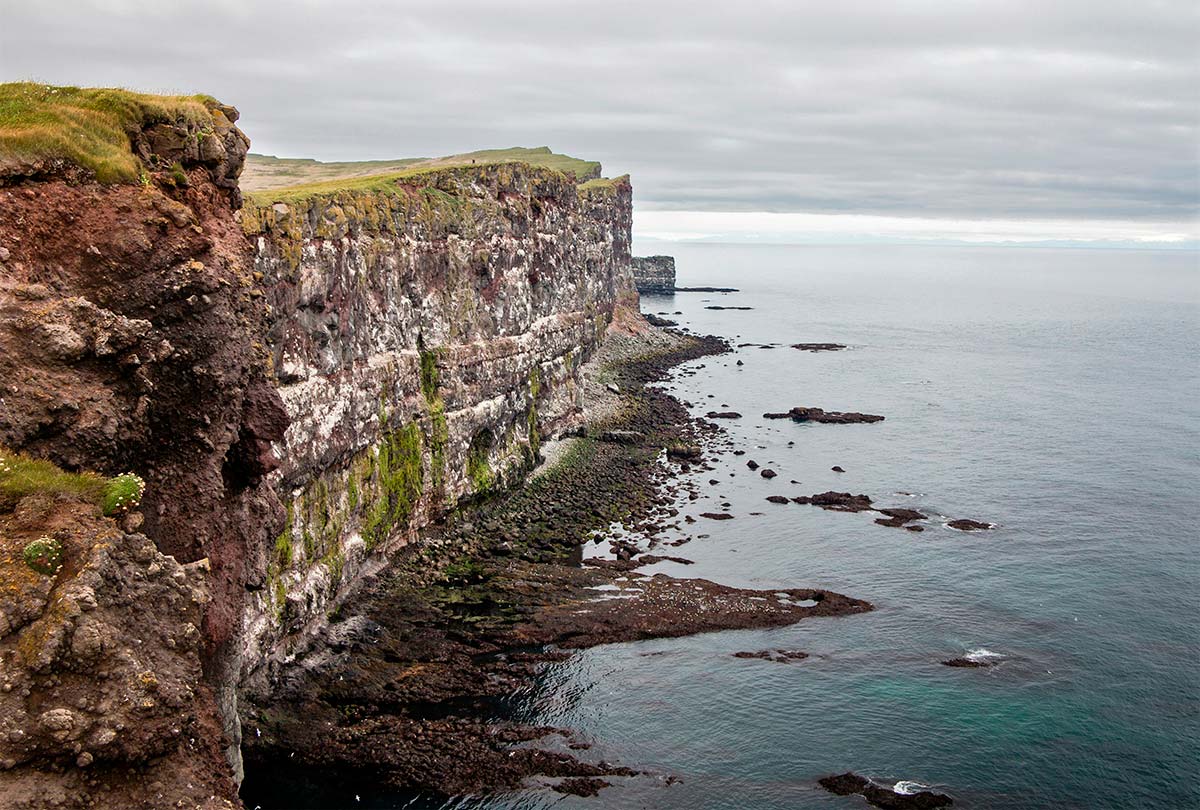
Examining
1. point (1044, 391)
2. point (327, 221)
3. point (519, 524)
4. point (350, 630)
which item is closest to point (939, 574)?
point (519, 524)

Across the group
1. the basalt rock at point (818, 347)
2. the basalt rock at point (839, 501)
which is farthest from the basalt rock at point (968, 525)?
the basalt rock at point (818, 347)

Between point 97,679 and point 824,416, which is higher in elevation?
point 97,679

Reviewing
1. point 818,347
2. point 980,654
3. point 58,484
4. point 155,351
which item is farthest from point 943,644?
point 818,347

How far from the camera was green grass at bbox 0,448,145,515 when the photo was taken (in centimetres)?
1703

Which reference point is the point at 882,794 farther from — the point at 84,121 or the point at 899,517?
the point at 899,517

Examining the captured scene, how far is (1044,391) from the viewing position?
4867 inches

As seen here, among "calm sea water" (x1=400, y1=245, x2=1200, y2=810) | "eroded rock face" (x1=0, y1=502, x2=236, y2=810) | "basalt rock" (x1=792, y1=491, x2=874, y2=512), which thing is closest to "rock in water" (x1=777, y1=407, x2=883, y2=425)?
"calm sea water" (x1=400, y1=245, x2=1200, y2=810)

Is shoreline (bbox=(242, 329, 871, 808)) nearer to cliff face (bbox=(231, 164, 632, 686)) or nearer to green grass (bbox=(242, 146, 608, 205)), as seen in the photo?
cliff face (bbox=(231, 164, 632, 686))

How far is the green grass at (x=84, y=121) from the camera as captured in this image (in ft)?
72.7

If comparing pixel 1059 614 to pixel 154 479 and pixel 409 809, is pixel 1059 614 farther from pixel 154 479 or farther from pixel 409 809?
pixel 154 479

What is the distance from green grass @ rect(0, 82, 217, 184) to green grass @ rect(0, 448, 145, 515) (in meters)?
7.93

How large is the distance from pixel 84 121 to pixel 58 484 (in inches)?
418

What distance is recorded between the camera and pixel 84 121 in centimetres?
2350

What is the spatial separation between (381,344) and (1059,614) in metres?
40.7
